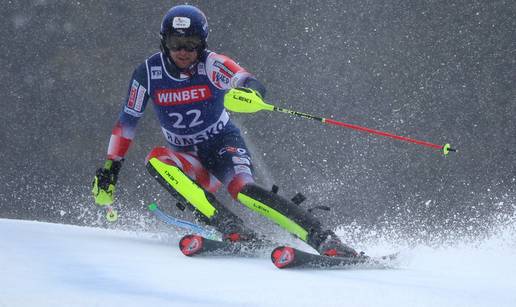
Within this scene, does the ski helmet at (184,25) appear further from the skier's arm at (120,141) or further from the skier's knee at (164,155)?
the skier's knee at (164,155)

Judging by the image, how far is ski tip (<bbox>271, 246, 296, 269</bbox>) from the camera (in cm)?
383

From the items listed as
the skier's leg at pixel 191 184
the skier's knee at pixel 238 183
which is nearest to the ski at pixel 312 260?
the skier's leg at pixel 191 184

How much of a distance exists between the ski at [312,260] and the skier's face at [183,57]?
1.61 m

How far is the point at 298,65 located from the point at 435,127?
190cm

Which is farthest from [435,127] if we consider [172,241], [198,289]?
[198,289]

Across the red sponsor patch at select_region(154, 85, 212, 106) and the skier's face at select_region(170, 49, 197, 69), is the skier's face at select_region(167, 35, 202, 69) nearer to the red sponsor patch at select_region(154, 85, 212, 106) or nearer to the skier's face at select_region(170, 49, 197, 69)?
the skier's face at select_region(170, 49, 197, 69)

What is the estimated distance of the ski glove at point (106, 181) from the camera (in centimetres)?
512

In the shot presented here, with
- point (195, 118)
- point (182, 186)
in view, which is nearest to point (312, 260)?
point (182, 186)

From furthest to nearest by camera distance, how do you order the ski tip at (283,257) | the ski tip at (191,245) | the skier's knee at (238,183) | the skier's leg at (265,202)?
the skier's knee at (238,183), the skier's leg at (265,202), the ski tip at (191,245), the ski tip at (283,257)

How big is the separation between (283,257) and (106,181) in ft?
5.92

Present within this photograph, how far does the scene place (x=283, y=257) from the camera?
3848 millimetres

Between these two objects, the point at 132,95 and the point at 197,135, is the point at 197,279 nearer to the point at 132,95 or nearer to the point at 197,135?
the point at 197,135

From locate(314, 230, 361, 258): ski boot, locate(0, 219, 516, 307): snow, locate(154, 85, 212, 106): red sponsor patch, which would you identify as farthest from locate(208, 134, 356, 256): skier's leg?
locate(154, 85, 212, 106): red sponsor patch

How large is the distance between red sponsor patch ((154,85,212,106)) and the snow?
0.99 meters
